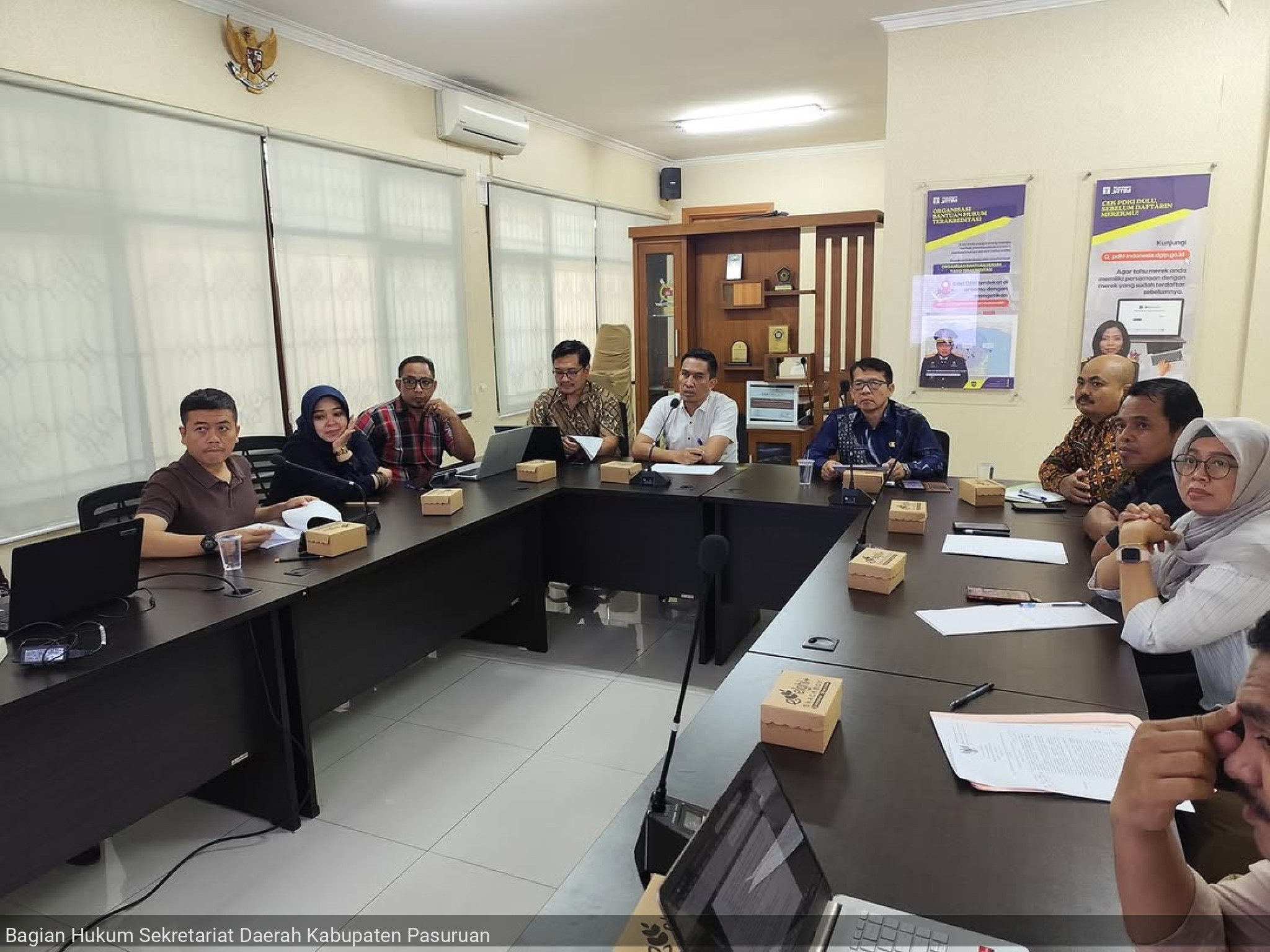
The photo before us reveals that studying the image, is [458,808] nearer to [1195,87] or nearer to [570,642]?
[570,642]

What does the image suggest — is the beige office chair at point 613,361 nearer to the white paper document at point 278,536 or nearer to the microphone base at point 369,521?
the microphone base at point 369,521

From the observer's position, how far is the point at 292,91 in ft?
13.2

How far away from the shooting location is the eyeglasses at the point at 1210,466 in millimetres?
1653

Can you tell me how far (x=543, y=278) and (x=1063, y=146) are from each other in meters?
3.60

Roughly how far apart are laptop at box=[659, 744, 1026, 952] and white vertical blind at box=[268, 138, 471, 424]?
388 centimetres

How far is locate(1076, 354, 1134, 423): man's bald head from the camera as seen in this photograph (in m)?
2.83

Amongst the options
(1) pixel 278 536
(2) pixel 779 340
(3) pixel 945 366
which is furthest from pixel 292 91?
(3) pixel 945 366

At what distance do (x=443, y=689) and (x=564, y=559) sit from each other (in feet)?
2.62

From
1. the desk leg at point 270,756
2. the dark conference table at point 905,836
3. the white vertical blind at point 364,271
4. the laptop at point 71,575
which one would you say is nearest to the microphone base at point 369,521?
the desk leg at point 270,756

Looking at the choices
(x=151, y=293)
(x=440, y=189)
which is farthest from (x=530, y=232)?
(x=151, y=293)

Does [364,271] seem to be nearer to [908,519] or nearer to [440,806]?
[440,806]

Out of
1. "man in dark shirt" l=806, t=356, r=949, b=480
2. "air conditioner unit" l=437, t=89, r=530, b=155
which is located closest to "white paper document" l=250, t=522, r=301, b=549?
"man in dark shirt" l=806, t=356, r=949, b=480

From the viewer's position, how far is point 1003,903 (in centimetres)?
93

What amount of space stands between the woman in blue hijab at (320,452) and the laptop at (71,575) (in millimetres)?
1147
